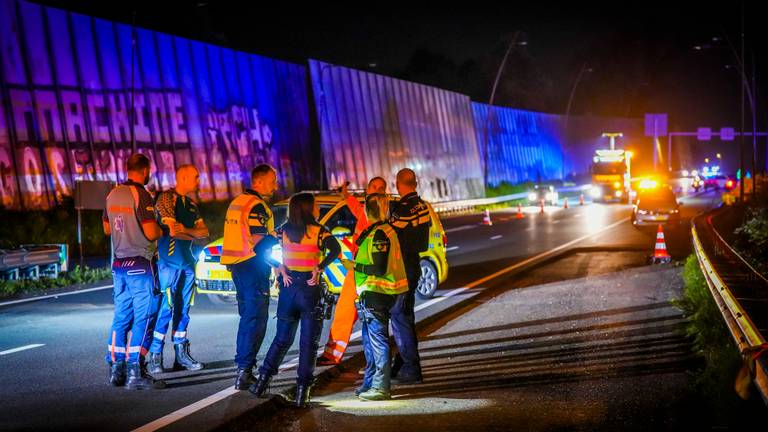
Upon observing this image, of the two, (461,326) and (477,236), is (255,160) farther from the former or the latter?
(461,326)

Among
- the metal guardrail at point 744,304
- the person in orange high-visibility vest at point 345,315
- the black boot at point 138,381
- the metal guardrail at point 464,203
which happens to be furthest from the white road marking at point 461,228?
the black boot at point 138,381

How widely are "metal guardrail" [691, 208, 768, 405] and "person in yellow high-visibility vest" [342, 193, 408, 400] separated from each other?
2756 mm

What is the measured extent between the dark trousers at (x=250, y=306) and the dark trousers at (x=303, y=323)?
0.32 m

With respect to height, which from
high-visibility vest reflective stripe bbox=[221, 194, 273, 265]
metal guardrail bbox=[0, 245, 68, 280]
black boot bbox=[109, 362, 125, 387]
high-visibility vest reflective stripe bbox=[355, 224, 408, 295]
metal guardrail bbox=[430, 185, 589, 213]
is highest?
high-visibility vest reflective stripe bbox=[221, 194, 273, 265]

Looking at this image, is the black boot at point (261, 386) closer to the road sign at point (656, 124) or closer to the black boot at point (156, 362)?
the black boot at point (156, 362)

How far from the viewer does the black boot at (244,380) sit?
7578 mm

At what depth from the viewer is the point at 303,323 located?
735 centimetres

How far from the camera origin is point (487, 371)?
8.64 metres

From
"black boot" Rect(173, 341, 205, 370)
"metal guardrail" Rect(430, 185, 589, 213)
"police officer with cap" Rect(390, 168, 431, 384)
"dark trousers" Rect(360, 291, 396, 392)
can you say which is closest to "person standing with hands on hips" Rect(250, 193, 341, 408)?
"dark trousers" Rect(360, 291, 396, 392)

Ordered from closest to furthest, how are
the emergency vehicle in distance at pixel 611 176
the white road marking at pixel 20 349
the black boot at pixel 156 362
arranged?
the black boot at pixel 156 362, the white road marking at pixel 20 349, the emergency vehicle in distance at pixel 611 176

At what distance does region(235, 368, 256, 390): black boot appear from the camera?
298 inches

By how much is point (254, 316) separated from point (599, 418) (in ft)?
9.34

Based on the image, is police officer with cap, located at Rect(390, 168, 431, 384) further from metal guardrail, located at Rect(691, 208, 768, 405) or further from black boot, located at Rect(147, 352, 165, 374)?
metal guardrail, located at Rect(691, 208, 768, 405)

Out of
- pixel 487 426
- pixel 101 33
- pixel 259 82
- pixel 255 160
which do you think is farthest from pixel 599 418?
pixel 259 82
